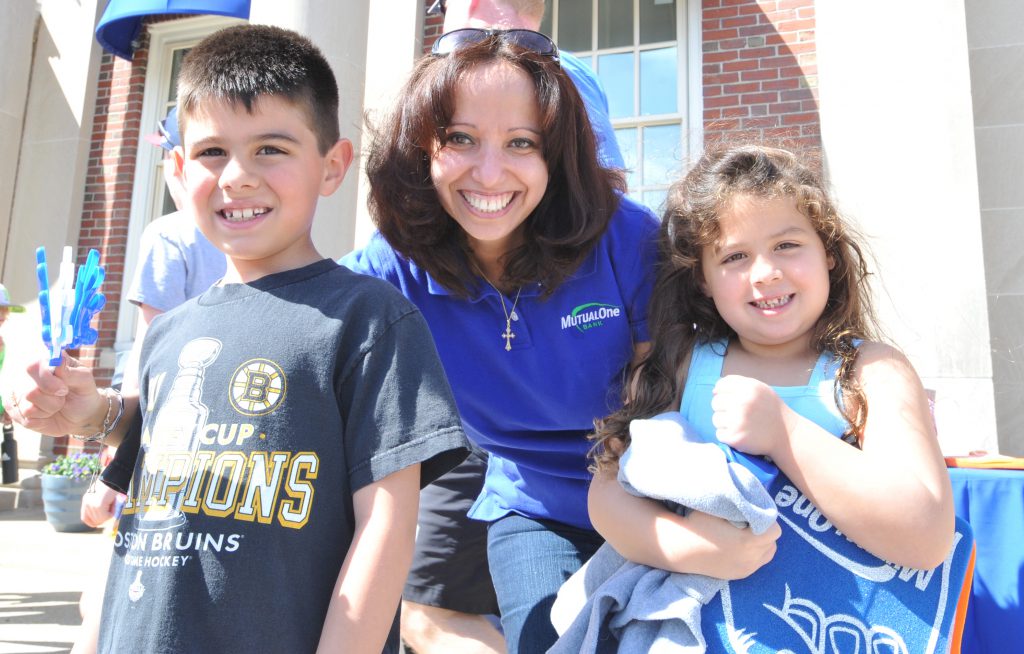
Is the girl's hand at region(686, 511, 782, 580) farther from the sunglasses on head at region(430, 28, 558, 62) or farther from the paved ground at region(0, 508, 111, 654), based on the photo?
the paved ground at region(0, 508, 111, 654)

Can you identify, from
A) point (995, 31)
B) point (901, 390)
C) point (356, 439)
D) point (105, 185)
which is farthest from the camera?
point (105, 185)

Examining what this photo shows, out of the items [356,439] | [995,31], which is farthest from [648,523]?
[995,31]

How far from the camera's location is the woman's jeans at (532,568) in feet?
5.80

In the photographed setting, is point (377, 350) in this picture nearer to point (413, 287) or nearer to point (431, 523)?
point (413, 287)

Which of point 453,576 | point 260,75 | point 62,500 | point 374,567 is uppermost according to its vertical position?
point 260,75

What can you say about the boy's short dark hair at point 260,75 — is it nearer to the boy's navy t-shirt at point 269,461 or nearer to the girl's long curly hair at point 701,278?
the boy's navy t-shirt at point 269,461

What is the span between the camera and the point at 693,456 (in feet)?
4.38

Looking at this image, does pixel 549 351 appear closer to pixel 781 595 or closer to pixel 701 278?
pixel 701 278

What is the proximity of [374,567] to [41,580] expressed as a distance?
422cm

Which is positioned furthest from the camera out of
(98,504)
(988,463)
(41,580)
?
A: (41,580)

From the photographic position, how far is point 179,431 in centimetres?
134

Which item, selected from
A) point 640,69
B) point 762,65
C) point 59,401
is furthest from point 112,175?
point 59,401

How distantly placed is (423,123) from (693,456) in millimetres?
941

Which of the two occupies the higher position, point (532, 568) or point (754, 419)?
point (754, 419)
